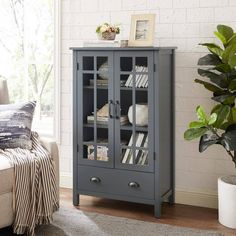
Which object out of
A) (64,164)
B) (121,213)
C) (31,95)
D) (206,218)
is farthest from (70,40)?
(206,218)

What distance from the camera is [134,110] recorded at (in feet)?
11.5

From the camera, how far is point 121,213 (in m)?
3.58

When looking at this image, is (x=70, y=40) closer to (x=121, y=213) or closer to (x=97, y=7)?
(x=97, y=7)

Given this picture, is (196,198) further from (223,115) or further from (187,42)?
(187,42)

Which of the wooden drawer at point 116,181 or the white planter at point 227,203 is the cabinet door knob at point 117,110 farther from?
the white planter at point 227,203

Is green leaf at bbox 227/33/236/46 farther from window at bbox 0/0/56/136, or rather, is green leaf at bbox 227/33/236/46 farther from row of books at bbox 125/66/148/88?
window at bbox 0/0/56/136

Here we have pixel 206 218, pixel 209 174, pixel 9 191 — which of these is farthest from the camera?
pixel 209 174

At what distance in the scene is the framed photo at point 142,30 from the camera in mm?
3541

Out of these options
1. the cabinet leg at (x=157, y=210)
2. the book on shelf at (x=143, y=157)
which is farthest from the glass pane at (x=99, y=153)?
the cabinet leg at (x=157, y=210)

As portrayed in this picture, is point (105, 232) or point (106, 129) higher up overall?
point (106, 129)

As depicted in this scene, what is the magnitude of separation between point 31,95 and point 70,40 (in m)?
0.77

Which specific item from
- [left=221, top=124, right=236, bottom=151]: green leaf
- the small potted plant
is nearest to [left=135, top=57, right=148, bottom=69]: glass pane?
the small potted plant

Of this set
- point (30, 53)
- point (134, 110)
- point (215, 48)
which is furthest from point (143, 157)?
point (30, 53)

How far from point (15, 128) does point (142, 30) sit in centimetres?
123
